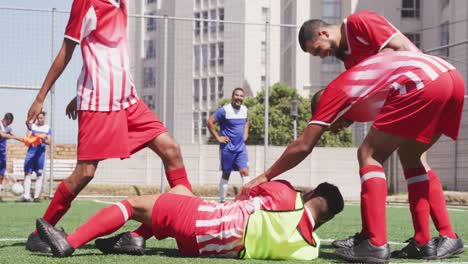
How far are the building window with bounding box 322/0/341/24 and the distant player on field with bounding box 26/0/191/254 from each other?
45.0 metres

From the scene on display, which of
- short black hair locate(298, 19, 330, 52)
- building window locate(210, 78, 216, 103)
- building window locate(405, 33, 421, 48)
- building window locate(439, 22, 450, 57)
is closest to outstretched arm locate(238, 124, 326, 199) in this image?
short black hair locate(298, 19, 330, 52)

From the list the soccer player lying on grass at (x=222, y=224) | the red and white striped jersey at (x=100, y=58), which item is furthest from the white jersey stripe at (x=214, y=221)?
the red and white striped jersey at (x=100, y=58)

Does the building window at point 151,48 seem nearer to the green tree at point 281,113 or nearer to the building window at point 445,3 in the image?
the green tree at point 281,113

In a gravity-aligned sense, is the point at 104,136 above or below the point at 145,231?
above

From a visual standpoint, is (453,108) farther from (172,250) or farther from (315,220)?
(172,250)

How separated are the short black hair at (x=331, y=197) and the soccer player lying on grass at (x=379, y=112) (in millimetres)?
216

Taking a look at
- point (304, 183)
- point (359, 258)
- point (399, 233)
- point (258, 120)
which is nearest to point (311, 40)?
point (359, 258)

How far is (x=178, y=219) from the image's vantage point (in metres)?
4.86

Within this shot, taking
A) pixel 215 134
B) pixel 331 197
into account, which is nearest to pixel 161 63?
pixel 215 134

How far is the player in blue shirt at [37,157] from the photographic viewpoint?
16375mm

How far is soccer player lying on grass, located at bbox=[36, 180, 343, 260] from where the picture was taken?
4801mm

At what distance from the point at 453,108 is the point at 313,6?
4625 centimetres

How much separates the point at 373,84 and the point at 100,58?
6.19 ft

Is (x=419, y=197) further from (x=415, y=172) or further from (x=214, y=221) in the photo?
(x=214, y=221)
